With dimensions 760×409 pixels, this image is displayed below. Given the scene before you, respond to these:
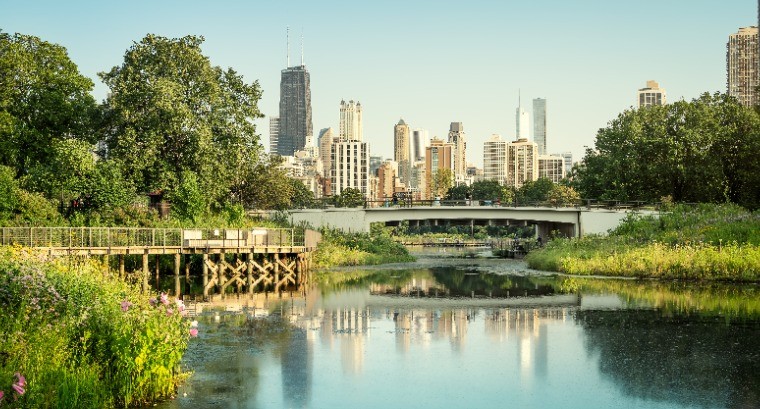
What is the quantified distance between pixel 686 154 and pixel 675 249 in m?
33.7

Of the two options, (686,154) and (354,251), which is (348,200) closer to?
(354,251)

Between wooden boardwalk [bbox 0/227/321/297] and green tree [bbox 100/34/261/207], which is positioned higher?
green tree [bbox 100/34/261/207]

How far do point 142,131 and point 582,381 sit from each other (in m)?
46.4

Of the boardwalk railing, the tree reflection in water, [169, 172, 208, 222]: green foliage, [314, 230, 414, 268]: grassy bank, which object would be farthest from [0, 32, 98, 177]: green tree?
the tree reflection in water

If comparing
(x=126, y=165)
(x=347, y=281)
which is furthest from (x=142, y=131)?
(x=347, y=281)

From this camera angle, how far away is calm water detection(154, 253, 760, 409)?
21.7m

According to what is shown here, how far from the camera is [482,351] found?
28.0m

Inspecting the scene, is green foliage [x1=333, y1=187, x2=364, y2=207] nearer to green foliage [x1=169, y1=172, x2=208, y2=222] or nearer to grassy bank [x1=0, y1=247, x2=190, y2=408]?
green foliage [x1=169, y1=172, x2=208, y2=222]

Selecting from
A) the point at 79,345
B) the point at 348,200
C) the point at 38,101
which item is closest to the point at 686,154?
the point at 348,200

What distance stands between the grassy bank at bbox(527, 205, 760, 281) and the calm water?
4.43 metres

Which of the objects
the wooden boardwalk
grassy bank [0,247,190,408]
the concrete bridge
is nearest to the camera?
grassy bank [0,247,190,408]

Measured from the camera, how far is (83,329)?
67.5ft

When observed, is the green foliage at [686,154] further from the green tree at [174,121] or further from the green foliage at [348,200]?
the green tree at [174,121]

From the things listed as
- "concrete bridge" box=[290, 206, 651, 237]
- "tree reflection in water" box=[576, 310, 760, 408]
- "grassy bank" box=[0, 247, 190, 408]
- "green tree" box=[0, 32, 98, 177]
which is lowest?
"tree reflection in water" box=[576, 310, 760, 408]
